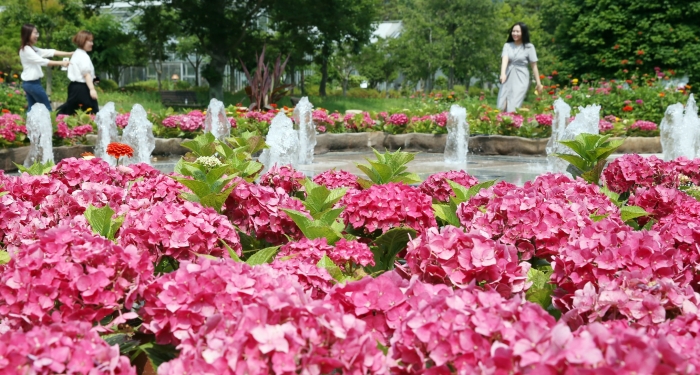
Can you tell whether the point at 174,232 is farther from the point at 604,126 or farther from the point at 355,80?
the point at 355,80

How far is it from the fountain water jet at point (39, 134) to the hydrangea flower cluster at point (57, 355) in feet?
24.3

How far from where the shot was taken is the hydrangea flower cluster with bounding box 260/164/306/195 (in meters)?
3.14

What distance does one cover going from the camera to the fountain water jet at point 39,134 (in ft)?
27.0

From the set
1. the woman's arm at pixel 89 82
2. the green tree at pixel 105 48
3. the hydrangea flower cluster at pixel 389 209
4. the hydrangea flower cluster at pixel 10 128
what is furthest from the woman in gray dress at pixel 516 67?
the green tree at pixel 105 48

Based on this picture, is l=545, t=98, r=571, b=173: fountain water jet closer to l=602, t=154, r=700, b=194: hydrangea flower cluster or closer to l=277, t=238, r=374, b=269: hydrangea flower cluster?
l=602, t=154, r=700, b=194: hydrangea flower cluster

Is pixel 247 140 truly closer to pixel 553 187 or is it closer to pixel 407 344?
pixel 553 187

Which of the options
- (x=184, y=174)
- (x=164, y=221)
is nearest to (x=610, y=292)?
(x=164, y=221)

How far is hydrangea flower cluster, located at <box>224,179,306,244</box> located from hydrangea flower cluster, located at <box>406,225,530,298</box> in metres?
0.73

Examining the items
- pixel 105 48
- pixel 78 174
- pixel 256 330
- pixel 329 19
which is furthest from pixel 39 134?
pixel 105 48

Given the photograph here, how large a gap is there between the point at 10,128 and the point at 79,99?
2623 millimetres

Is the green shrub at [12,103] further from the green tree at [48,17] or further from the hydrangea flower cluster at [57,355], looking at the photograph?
the hydrangea flower cluster at [57,355]

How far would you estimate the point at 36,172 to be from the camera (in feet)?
11.3

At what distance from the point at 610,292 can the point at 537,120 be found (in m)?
8.58

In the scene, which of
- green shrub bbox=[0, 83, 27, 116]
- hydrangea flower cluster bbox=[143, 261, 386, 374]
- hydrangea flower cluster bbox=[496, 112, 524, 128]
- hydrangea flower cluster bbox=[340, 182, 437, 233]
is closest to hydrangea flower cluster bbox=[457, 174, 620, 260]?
hydrangea flower cluster bbox=[340, 182, 437, 233]
